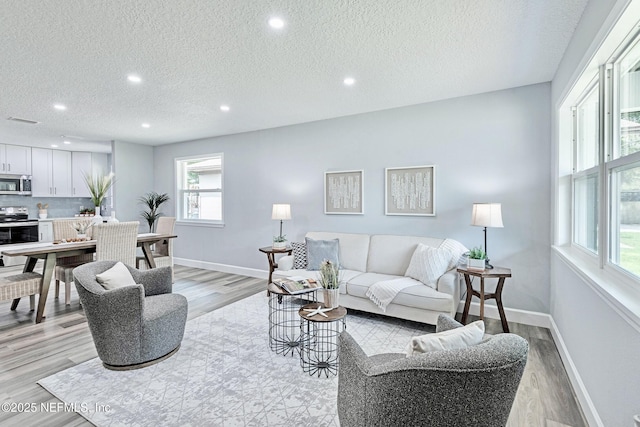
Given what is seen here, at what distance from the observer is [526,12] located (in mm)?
2102

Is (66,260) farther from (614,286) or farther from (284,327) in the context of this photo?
(614,286)

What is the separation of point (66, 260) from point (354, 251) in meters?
3.95

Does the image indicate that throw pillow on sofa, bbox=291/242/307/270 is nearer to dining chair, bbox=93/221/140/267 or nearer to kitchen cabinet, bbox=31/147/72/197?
dining chair, bbox=93/221/140/267

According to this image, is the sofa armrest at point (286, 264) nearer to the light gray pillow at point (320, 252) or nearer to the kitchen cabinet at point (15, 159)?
the light gray pillow at point (320, 252)

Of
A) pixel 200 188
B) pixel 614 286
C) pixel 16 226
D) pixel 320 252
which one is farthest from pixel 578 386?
pixel 16 226

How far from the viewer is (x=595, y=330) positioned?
1858 millimetres

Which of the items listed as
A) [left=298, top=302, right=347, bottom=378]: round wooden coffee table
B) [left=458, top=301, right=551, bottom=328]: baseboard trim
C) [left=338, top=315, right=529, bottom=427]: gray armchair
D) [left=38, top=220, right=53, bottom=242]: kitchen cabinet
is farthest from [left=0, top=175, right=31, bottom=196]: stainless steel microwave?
[left=458, top=301, right=551, bottom=328]: baseboard trim

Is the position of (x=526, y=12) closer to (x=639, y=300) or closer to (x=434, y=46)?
(x=434, y=46)

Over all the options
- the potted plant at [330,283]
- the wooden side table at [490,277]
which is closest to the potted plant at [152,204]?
the potted plant at [330,283]

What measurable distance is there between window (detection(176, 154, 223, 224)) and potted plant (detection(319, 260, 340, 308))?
408cm

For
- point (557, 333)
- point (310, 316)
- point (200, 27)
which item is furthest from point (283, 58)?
point (557, 333)

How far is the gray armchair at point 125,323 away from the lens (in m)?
2.37

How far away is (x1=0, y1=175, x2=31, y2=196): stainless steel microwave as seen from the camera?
6477mm

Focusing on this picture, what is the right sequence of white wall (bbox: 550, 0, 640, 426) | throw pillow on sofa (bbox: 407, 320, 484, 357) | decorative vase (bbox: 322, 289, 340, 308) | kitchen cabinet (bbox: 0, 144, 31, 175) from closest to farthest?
throw pillow on sofa (bbox: 407, 320, 484, 357) < white wall (bbox: 550, 0, 640, 426) < decorative vase (bbox: 322, 289, 340, 308) < kitchen cabinet (bbox: 0, 144, 31, 175)
